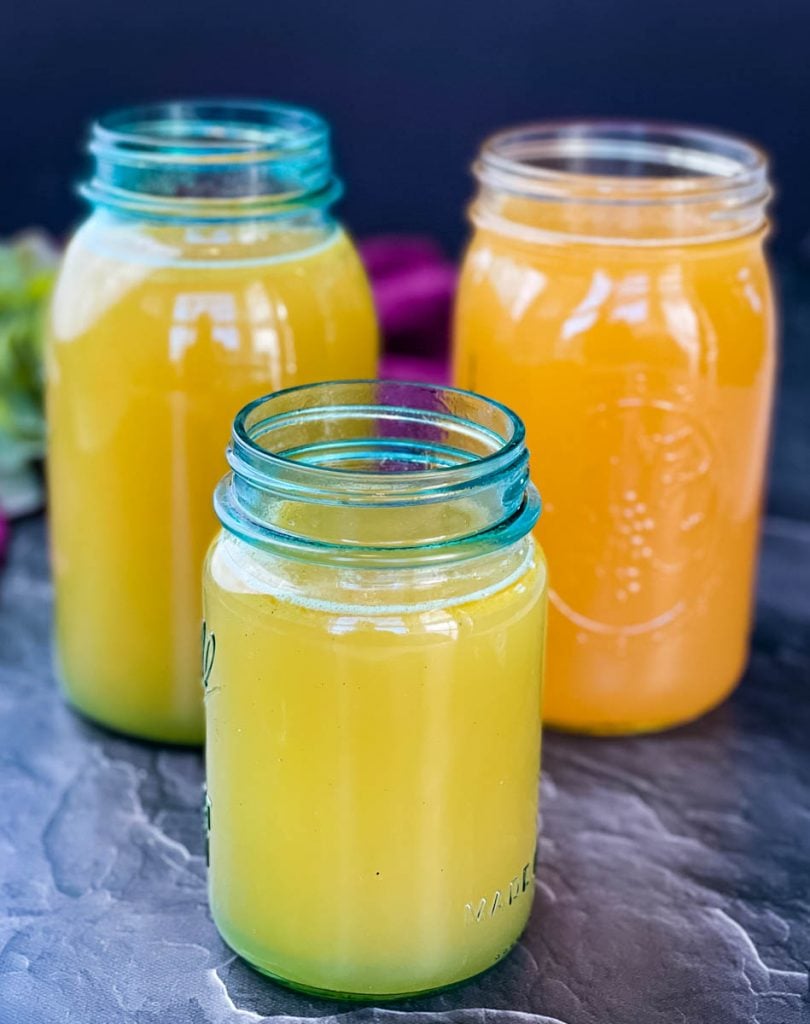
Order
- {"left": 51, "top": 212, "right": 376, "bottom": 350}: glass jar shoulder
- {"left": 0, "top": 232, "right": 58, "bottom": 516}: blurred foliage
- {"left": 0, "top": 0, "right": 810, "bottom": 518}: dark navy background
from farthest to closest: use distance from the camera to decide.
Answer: {"left": 0, "top": 0, "right": 810, "bottom": 518}: dark navy background
{"left": 0, "top": 232, "right": 58, "bottom": 516}: blurred foliage
{"left": 51, "top": 212, "right": 376, "bottom": 350}: glass jar shoulder

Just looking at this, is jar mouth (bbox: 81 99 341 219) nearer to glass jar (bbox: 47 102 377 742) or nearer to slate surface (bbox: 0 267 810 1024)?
glass jar (bbox: 47 102 377 742)

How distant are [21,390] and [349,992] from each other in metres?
0.78

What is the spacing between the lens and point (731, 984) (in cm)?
84

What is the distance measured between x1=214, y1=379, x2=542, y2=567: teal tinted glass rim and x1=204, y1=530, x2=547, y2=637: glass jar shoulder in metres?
0.01

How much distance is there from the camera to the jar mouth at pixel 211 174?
0.96 m

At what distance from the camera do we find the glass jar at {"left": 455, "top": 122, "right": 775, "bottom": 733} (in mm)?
→ 995

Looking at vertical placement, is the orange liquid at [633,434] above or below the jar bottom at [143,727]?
above

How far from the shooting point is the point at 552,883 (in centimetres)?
92

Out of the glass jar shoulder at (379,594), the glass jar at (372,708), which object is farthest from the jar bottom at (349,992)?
the glass jar shoulder at (379,594)

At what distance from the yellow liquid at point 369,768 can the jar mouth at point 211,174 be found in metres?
0.26

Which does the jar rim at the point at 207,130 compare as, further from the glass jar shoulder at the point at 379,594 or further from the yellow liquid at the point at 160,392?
the glass jar shoulder at the point at 379,594

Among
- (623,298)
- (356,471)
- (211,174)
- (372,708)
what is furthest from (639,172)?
(372,708)

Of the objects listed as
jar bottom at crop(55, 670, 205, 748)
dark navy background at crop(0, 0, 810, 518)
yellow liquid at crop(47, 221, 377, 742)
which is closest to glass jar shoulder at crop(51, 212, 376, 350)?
yellow liquid at crop(47, 221, 377, 742)

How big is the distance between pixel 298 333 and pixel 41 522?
0.49m
